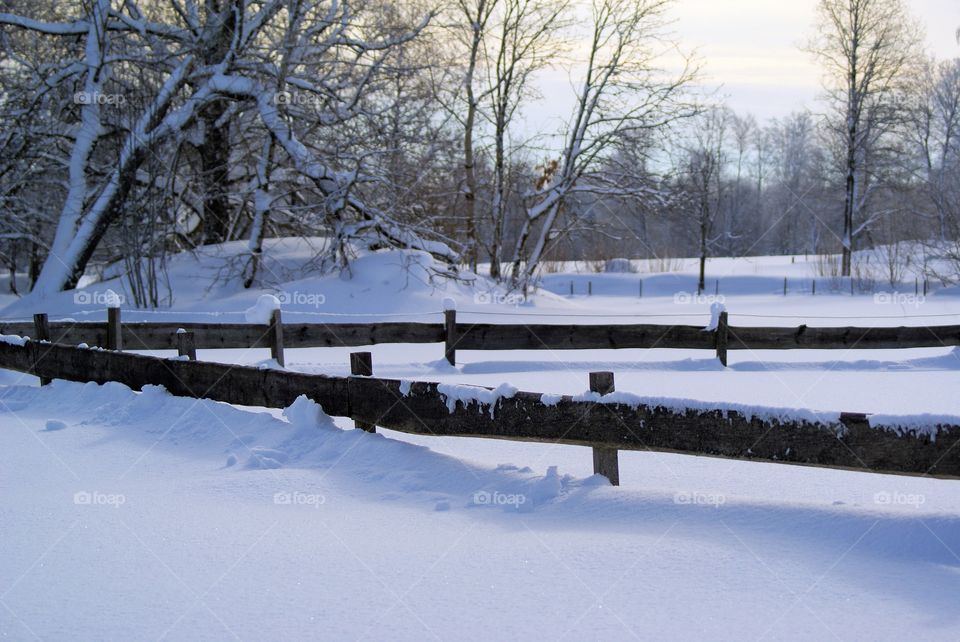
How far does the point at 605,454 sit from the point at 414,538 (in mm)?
1497

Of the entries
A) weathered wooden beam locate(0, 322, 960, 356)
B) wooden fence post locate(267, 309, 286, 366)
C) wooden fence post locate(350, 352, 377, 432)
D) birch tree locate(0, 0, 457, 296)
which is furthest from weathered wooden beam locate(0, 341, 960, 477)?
birch tree locate(0, 0, 457, 296)

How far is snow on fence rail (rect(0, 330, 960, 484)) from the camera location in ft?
14.7

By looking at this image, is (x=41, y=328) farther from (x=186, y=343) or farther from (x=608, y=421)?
(x=608, y=421)

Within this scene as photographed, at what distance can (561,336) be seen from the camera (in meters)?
12.9

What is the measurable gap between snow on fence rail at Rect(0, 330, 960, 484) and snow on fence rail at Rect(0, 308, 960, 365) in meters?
4.74

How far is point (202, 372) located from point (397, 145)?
615 inches

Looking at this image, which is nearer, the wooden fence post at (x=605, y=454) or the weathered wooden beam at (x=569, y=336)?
the wooden fence post at (x=605, y=454)

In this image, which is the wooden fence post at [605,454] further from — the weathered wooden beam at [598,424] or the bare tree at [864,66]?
the bare tree at [864,66]

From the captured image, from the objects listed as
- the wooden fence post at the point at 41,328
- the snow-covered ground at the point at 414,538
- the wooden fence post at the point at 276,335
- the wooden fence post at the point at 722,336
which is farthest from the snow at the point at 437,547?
the wooden fence post at the point at 722,336

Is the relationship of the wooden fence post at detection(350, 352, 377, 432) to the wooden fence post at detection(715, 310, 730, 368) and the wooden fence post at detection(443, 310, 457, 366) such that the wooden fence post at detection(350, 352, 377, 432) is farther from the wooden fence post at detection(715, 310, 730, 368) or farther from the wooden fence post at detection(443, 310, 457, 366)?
the wooden fence post at detection(715, 310, 730, 368)

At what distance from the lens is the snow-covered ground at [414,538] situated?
355 cm

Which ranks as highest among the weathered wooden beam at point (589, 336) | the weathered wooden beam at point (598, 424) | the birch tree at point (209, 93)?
the birch tree at point (209, 93)

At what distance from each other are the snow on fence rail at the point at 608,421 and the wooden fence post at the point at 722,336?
7.81m

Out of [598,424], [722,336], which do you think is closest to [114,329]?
[598,424]
